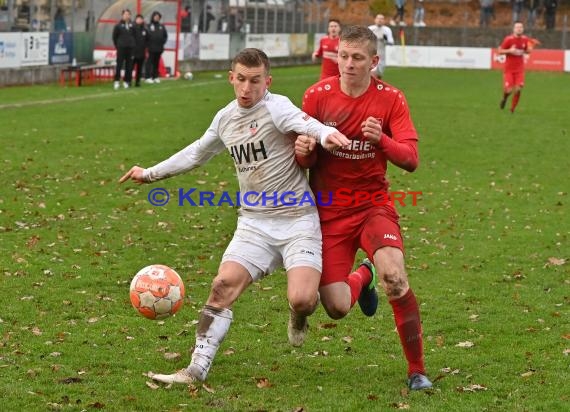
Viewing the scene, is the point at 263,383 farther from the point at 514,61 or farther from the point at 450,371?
the point at 514,61

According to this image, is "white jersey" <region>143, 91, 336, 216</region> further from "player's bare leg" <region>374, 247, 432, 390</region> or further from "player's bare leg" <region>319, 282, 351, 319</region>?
"player's bare leg" <region>374, 247, 432, 390</region>

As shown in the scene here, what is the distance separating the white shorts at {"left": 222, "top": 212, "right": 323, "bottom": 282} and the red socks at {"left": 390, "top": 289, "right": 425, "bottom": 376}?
607mm

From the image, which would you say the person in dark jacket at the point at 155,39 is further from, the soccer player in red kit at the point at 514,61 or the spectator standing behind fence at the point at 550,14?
the spectator standing behind fence at the point at 550,14

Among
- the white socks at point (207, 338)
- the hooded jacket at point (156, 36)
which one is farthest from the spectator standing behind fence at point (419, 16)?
the white socks at point (207, 338)

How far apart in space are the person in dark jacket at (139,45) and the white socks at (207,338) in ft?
86.3

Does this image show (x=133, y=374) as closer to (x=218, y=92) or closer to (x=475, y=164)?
(x=475, y=164)

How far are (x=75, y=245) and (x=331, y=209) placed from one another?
529 cm

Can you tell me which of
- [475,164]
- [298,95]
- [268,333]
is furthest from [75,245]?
[298,95]

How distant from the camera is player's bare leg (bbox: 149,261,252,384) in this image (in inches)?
279

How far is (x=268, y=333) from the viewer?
866cm

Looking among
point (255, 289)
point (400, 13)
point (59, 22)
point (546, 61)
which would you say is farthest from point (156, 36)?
point (255, 289)

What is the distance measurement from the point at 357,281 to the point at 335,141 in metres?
1.51

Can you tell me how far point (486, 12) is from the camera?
57406mm

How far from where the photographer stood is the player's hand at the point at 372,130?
6.74 meters
